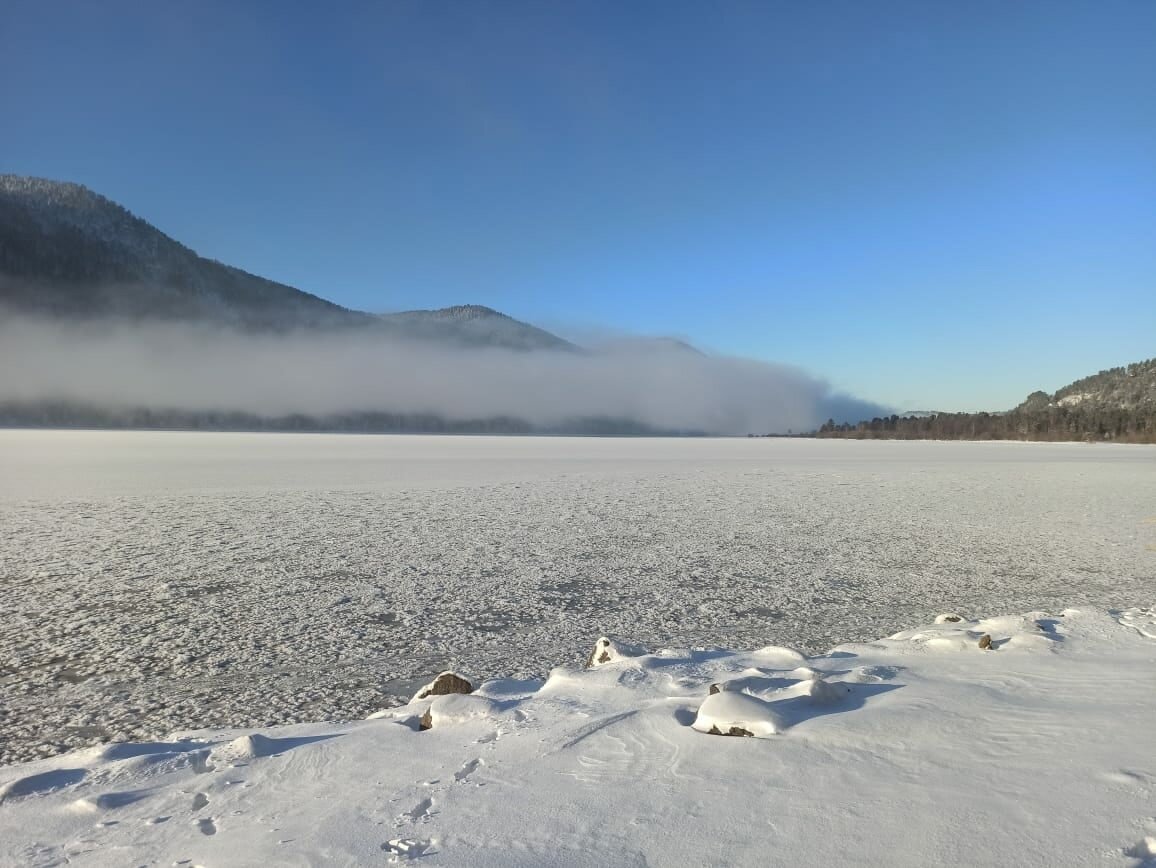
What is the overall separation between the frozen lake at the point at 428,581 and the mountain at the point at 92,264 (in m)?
138

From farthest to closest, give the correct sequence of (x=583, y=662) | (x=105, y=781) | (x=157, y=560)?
(x=157, y=560), (x=583, y=662), (x=105, y=781)

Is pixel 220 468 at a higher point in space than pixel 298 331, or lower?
→ lower

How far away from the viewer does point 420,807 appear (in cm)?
213

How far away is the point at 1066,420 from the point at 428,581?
99.5m

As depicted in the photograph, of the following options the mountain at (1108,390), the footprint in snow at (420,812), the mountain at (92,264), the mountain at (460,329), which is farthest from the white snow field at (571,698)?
the mountain at (460,329)

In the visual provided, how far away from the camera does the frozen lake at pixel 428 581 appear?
394 centimetres

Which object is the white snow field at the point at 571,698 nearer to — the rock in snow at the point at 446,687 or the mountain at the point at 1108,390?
the rock in snow at the point at 446,687

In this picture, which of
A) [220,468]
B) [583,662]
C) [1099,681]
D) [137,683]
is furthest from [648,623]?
[220,468]

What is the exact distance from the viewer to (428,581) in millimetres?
6457

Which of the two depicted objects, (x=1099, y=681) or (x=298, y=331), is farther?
(x=298, y=331)

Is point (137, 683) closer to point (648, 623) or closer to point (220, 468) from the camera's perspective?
point (648, 623)

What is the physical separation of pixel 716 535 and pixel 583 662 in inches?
204

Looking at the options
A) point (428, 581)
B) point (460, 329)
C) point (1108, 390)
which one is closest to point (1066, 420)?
point (1108, 390)

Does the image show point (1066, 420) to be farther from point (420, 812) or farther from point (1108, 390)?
point (420, 812)
